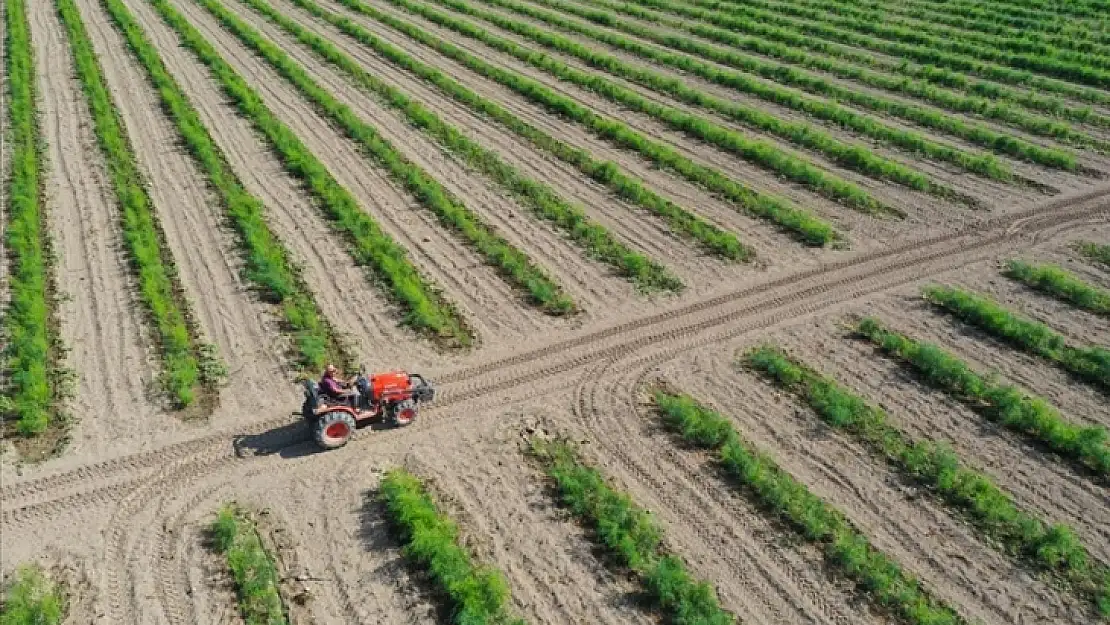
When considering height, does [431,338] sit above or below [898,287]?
below

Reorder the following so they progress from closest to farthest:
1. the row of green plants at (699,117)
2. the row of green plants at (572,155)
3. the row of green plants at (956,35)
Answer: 1. the row of green plants at (572,155)
2. the row of green plants at (699,117)
3. the row of green plants at (956,35)

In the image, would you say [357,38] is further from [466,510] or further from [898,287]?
[466,510]

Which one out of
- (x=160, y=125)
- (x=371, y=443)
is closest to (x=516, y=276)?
(x=371, y=443)

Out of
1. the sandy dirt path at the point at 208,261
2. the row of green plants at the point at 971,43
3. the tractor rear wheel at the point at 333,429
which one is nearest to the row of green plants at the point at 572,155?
the sandy dirt path at the point at 208,261

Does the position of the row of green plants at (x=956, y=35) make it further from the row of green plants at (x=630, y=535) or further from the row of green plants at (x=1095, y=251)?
the row of green plants at (x=630, y=535)

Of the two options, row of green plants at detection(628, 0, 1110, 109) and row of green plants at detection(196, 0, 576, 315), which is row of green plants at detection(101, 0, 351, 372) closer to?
row of green plants at detection(196, 0, 576, 315)
